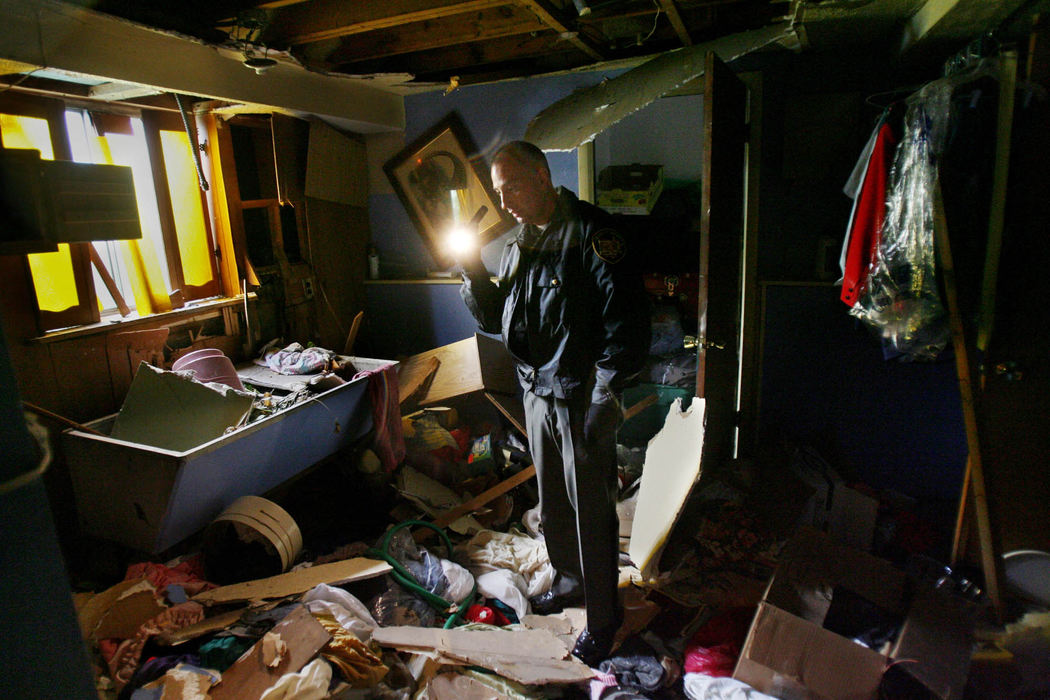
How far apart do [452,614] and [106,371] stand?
198cm

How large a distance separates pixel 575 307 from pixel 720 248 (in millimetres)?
804

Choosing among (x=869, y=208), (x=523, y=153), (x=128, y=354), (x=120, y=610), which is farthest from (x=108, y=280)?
(x=869, y=208)

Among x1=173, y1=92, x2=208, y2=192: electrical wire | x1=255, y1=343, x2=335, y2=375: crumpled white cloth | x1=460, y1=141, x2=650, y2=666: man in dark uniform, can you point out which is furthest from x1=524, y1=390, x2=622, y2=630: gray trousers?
x1=173, y1=92, x2=208, y2=192: electrical wire

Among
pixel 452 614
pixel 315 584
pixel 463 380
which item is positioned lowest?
pixel 452 614

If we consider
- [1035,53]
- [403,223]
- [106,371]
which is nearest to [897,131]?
[1035,53]

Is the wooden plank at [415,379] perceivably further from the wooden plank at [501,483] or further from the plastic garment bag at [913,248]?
the plastic garment bag at [913,248]

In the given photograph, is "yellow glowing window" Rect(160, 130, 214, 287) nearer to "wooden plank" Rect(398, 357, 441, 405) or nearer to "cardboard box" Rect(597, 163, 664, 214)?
"wooden plank" Rect(398, 357, 441, 405)

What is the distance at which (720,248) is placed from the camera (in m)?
2.56

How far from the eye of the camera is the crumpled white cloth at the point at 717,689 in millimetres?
1882

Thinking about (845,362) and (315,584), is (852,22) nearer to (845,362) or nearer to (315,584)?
(845,362)

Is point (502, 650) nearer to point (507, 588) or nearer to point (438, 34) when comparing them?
point (507, 588)

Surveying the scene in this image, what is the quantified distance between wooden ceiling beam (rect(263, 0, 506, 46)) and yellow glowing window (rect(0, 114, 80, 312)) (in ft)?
3.42

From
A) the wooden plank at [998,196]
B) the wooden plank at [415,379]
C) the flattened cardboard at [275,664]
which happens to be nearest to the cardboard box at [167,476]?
the flattened cardboard at [275,664]

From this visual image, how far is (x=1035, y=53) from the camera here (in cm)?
207
